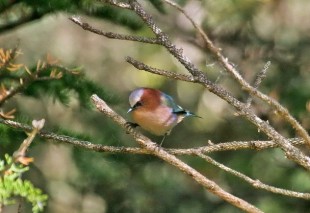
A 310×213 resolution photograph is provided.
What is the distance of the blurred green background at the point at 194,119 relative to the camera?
13.5 feet

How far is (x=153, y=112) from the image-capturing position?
11.3ft

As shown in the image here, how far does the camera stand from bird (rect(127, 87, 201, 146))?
341 centimetres

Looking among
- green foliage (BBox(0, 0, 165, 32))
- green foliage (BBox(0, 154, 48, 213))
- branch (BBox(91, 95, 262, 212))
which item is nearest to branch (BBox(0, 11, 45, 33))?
green foliage (BBox(0, 0, 165, 32))

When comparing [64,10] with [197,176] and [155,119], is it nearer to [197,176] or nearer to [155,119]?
[155,119]

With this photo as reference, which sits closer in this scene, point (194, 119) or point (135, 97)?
point (135, 97)

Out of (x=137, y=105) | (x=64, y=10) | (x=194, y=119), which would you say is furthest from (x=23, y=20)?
(x=194, y=119)

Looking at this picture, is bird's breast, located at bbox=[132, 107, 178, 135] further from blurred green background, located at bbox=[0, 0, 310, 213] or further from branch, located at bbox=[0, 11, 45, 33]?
branch, located at bbox=[0, 11, 45, 33]

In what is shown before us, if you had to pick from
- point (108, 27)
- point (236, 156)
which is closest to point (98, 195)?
point (236, 156)

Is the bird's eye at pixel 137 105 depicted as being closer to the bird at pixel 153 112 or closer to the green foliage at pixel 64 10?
the bird at pixel 153 112

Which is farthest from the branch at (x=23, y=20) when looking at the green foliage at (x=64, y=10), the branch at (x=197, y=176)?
the branch at (x=197, y=176)

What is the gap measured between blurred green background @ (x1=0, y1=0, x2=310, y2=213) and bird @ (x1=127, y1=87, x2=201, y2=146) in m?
0.24

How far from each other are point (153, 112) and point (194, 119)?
1.71 meters

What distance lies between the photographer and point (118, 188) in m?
4.61

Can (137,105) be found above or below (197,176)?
below
